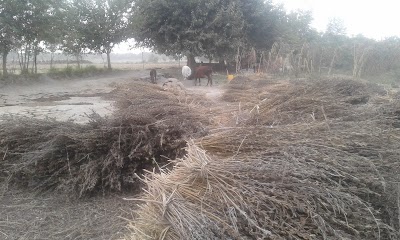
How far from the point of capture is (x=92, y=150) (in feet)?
12.3

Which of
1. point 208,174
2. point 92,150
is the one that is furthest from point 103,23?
point 208,174

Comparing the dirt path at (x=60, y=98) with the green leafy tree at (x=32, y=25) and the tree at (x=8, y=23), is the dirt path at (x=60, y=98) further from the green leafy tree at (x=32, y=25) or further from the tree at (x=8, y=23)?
the tree at (x=8, y=23)

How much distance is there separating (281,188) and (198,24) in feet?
50.5

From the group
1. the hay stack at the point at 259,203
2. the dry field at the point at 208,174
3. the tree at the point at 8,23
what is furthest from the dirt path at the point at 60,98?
the hay stack at the point at 259,203

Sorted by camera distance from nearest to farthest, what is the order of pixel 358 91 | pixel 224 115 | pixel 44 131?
pixel 44 131 → pixel 224 115 → pixel 358 91

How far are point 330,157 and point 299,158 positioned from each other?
0.22 m

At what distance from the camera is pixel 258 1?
18.3 meters

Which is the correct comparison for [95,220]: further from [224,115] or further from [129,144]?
[224,115]

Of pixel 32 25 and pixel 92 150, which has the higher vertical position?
pixel 32 25

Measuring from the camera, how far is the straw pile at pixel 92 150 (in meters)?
3.62

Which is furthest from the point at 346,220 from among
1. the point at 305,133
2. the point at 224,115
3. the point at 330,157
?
the point at 224,115

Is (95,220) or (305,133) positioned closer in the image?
(305,133)

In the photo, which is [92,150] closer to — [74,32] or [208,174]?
[208,174]

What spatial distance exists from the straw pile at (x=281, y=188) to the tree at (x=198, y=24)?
1421 centimetres
